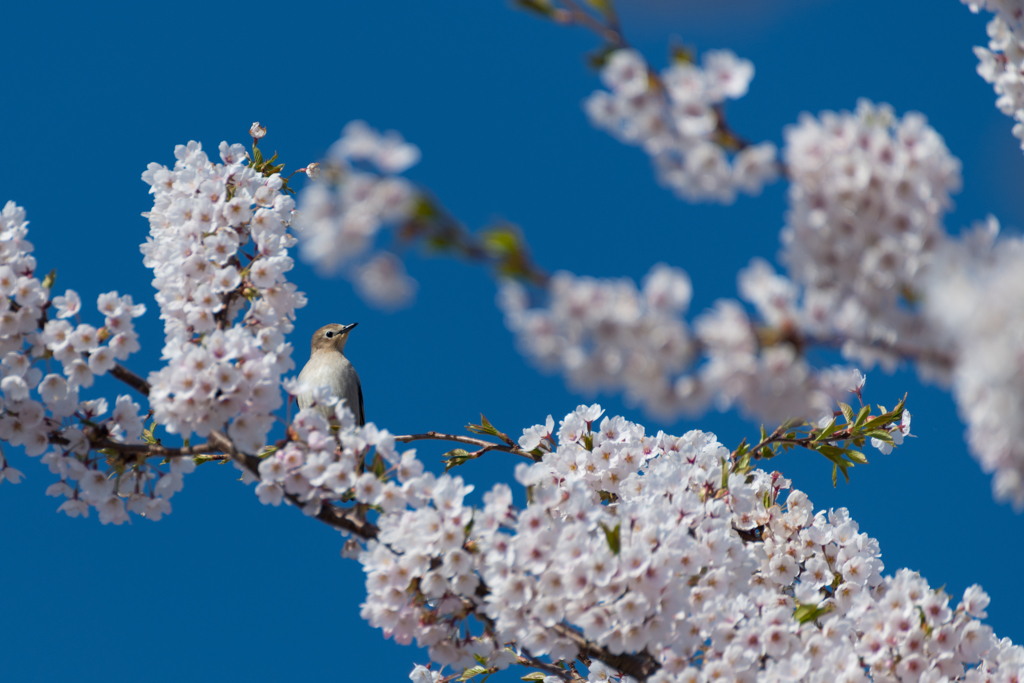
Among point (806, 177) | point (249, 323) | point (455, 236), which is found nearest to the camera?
point (455, 236)

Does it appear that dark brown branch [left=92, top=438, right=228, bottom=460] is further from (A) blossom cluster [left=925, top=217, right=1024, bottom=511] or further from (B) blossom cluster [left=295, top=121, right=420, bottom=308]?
(A) blossom cluster [left=925, top=217, right=1024, bottom=511]

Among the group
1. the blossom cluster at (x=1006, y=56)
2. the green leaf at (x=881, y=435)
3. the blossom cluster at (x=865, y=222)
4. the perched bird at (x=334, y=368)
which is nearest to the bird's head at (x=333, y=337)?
the perched bird at (x=334, y=368)

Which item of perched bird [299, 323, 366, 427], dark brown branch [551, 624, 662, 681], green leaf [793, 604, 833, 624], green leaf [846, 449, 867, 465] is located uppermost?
perched bird [299, 323, 366, 427]

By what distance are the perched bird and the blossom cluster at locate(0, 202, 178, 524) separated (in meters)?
3.06

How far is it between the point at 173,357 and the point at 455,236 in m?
2.06

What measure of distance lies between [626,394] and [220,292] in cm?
255

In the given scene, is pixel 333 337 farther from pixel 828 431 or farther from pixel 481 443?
pixel 828 431

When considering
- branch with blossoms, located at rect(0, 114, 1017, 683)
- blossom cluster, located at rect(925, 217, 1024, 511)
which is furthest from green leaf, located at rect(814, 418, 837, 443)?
blossom cluster, located at rect(925, 217, 1024, 511)

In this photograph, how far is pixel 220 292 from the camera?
14.5 ft

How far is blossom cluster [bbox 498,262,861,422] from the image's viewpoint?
2.73 m

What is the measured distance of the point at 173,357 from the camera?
407 cm

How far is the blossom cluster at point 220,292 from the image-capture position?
12.9 feet

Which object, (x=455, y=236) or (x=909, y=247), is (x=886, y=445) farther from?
(x=455, y=236)

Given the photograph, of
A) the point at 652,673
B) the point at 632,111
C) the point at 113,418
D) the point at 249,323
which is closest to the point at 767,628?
the point at 652,673
